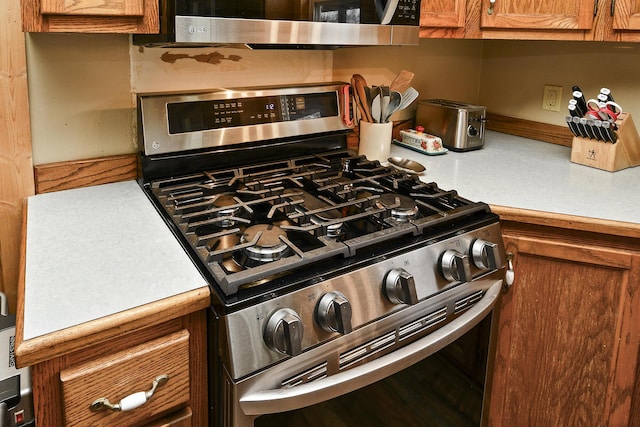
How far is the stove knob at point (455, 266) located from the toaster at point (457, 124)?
2.68ft

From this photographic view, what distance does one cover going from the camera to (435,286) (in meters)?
1.10

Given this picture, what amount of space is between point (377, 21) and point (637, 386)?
1.10m

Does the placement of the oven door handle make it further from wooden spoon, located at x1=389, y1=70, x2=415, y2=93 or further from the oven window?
wooden spoon, located at x1=389, y1=70, x2=415, y2=93

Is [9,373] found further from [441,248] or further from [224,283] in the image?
[441,248]

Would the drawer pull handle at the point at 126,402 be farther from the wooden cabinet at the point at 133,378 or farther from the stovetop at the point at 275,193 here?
the stovetop at the point at 275,193

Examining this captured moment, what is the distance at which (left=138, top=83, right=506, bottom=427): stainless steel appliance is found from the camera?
89cm

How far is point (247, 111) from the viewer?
1458 millimetres

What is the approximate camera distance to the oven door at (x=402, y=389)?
89 cm

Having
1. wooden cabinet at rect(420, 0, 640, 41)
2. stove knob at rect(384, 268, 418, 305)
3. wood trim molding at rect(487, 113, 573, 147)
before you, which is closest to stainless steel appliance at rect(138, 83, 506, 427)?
stove knob at rect(384, 268, 418, 305)

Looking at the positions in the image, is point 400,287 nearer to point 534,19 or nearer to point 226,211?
point 226,211

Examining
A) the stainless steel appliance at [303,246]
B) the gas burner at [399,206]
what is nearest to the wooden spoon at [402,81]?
the stainless steel appliance at [303,246]

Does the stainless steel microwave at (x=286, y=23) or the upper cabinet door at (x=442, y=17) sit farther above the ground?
the upper cabinet door at (x=442, y=17)

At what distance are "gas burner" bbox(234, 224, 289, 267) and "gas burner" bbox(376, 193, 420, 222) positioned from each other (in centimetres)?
27

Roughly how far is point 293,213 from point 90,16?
57 centimetres
